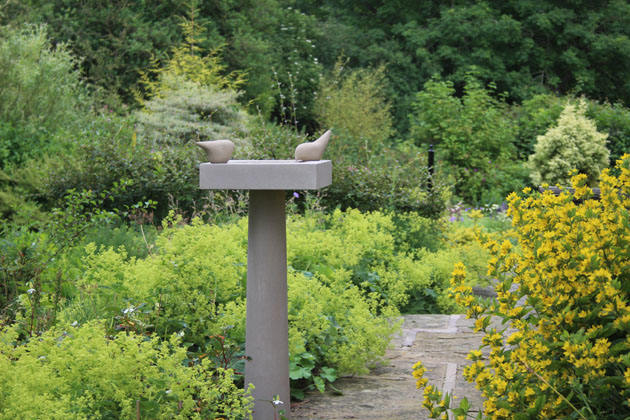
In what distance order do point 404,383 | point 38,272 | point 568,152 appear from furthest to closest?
point 568,152 < point 38,272 < point 404,383

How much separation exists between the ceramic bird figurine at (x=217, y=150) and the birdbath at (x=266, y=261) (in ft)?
0.17

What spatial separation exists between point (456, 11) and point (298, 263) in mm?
16494

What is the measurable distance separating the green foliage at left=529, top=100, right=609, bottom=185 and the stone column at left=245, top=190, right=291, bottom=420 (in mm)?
9514

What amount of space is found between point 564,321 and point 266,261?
3.91 ft

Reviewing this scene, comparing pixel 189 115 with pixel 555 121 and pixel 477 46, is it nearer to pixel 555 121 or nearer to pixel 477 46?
pixel 555 121

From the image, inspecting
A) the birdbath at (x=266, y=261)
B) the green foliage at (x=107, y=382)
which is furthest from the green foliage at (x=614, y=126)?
the green foliage at (x=107, y=382)

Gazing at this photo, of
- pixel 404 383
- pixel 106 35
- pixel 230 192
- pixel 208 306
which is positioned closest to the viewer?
pixel 208 306

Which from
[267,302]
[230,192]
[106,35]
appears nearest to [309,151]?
[267,302]

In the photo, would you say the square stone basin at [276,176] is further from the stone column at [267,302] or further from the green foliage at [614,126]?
the green foliage at [614,126]

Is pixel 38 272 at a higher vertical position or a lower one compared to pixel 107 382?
lower

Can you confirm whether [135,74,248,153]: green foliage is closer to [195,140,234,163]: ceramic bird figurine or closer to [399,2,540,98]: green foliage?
[195,140,234,163]: ceramic bird figurine

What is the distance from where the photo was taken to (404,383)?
3.63 metres

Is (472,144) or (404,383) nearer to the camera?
(404,383)

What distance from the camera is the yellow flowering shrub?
6.97 feet
